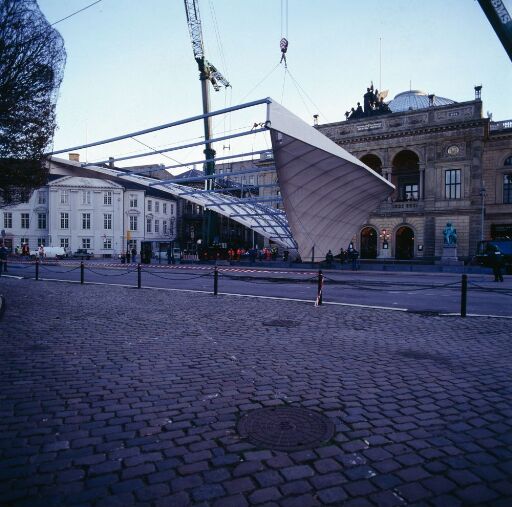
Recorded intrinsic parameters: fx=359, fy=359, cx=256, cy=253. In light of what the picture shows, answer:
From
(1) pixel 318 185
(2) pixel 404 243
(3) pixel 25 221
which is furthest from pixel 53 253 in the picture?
(2) pixel 404 243

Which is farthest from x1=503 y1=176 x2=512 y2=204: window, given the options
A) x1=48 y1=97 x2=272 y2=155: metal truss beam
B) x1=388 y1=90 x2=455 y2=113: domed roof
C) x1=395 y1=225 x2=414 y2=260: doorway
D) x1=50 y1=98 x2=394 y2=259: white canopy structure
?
x1=48 y1=97 x2=272 y2=155: metal truss beam

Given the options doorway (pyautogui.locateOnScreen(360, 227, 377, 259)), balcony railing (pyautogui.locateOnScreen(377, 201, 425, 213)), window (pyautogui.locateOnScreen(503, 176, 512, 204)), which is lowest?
doorway (pyautogui.locateOnScreen(360, 227, 377, 259))

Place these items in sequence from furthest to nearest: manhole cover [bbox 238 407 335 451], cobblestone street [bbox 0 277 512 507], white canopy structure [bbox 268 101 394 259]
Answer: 1. white canopy structure [bbox 268 101 394 259]
2. manhole cover [bbox 238 407 335 451]
3. cobblestone street [bbox 0 277 512 507]

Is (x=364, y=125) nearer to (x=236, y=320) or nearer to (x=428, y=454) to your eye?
(x=236, y=320)

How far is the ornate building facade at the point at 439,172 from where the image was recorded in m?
39.6

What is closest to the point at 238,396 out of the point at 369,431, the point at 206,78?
the point at 369,431

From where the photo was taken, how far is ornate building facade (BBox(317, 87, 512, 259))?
130 ft

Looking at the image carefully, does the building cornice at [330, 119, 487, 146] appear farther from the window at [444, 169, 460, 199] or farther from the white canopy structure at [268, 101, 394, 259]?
the white canopy structure at [268, 101, 394, 259]

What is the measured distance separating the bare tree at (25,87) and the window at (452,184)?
41.4m

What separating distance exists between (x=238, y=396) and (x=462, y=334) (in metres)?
5.21

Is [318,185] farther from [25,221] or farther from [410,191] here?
[25,221]

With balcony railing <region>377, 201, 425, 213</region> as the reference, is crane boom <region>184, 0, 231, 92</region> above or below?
above

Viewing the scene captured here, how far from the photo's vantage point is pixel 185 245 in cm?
6675

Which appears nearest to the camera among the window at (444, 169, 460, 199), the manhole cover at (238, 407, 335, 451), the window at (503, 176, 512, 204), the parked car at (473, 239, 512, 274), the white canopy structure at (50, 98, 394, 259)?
the manhole cover at (238, 407, 335, 451)
